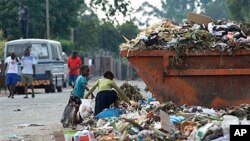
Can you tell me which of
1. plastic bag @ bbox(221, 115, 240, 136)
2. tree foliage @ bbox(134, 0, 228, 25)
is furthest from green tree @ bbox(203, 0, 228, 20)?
plastic bag @ bbox(221, 115, 240, 136)

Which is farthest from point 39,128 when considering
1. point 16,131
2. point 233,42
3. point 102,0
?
point 102,0

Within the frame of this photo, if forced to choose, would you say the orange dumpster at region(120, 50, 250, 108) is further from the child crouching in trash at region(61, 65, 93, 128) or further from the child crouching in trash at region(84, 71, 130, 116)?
the child crouching in trash at region(61, 65, 93, 128)

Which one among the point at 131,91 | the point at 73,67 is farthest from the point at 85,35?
the point at 131,91

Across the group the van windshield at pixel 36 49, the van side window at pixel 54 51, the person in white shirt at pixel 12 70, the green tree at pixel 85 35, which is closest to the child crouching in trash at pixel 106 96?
the person in white shirt at pixel 12 70

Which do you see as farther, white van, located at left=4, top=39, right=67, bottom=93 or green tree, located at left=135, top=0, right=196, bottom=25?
green tree, located at left=135, top=0, right=196, bottom=25

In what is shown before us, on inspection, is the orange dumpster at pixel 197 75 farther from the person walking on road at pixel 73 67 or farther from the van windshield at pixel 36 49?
the van windshield at pixel 36 49

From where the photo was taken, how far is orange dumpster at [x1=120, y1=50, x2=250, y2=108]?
11.2m

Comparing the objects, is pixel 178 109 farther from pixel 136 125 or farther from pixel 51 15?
pixel 51 15

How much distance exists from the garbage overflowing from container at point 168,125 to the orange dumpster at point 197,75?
22 centimetres

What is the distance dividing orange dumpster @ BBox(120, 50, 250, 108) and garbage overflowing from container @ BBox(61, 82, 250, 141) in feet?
0.73

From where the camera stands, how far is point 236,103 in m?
11.3

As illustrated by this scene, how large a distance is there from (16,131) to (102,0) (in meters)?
Result: 21.3

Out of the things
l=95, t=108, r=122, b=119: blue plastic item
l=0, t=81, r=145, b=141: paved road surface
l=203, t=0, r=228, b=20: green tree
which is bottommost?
l=0, t=81, r=145, b=141: paved road surface

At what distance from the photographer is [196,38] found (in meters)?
11.4
